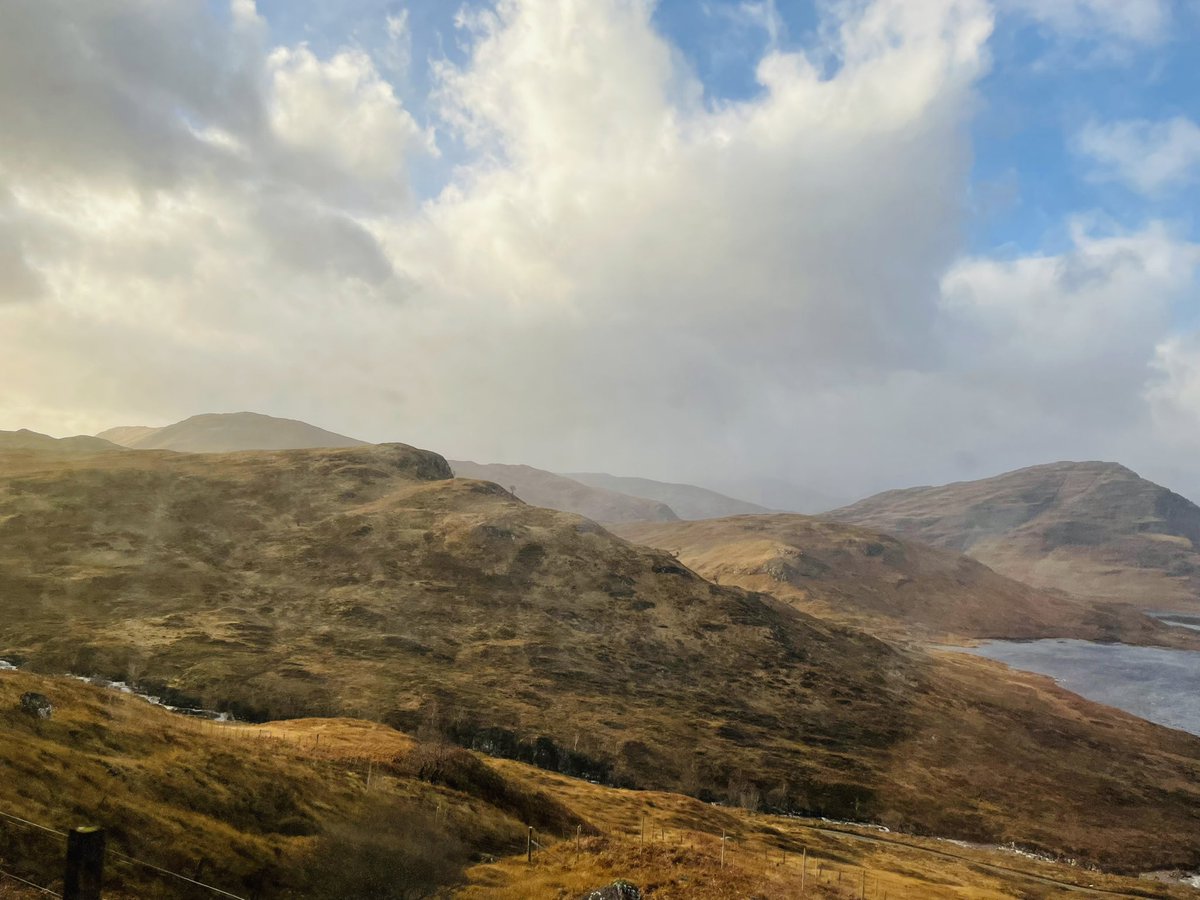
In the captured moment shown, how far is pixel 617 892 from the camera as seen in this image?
25.1 metres

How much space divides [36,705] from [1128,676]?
686 ft

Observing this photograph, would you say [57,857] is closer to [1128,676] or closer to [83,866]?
[83,866]

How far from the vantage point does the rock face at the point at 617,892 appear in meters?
25.1

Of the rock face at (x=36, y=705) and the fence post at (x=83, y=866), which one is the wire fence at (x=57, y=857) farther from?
the rock face at (x=36, y=705)

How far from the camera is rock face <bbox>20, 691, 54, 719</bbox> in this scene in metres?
30.2

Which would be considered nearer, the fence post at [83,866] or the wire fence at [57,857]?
the fence post at [83,866]

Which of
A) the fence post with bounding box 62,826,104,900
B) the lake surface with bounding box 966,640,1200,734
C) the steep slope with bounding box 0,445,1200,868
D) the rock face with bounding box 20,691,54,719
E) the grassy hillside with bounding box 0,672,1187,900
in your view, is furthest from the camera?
the lake surface with bounding box 966,640,1200,734

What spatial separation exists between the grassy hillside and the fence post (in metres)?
7.77

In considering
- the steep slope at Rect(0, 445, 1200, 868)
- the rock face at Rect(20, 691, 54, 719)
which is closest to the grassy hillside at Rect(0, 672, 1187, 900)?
the rock face at Rect(20, 691, 54, 719)

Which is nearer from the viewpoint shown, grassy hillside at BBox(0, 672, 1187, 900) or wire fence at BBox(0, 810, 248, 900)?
wire fence at BBox(0, 810, 248, 900)

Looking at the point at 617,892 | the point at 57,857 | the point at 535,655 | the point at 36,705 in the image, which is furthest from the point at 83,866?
the point at 535,655

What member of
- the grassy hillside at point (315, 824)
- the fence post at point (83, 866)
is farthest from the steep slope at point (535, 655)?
the fence post at point (83, 866)

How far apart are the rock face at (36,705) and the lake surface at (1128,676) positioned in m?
158

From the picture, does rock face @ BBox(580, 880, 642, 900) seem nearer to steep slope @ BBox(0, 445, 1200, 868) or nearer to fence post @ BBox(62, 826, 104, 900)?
fence post @ BBox(62, 826, 104, 900)
